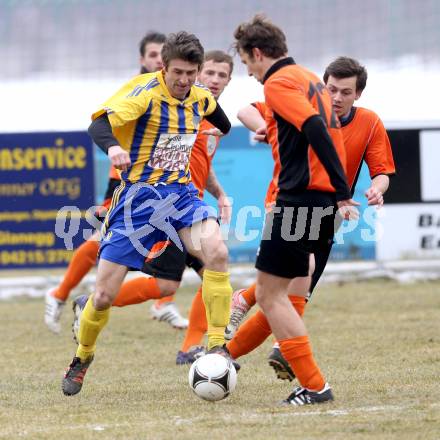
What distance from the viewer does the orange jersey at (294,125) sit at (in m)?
4.90

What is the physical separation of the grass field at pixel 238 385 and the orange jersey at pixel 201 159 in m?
1.21

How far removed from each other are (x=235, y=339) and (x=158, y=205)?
0.85 metres

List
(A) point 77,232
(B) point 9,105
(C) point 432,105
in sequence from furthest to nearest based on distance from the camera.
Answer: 1. (B) point 9,105
2. (C) point 432,105
3. (A) point 77,232

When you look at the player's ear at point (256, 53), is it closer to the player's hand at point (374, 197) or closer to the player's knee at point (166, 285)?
the player's hand at point (374, 197)

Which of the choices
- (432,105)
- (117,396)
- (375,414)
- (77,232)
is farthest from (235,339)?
(432,105)

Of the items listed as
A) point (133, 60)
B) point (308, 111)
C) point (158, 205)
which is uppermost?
point (133, 60)

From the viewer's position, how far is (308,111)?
189 inches

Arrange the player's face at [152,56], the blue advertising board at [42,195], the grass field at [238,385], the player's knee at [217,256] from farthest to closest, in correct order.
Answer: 1. the blue advertising board at [42,195]
2. the player's face at [152,56]
3. the player's knee at [217,256]
4. the grass field at [238,385]

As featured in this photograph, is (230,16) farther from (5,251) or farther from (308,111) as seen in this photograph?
(308,111)

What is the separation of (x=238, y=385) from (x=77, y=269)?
318 centimetres

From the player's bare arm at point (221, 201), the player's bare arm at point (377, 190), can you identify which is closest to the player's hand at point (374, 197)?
the player's bare arm at point (377, 190)

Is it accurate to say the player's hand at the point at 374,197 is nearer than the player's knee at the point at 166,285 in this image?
Yes

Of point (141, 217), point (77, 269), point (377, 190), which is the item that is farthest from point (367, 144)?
point (77, 269)

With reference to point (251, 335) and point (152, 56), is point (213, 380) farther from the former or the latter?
point (152, 56)
